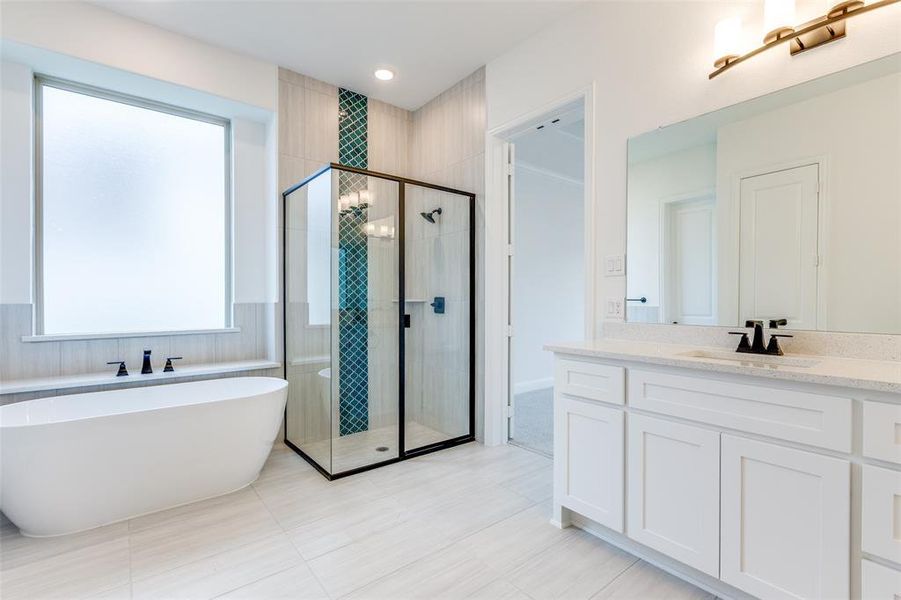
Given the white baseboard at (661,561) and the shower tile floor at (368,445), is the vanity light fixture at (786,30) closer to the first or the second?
the white baseboard at (661,561)

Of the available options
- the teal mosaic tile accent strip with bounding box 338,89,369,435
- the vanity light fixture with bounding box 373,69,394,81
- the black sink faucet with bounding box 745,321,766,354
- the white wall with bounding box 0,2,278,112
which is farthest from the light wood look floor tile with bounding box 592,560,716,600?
the white wall with bounding box 0,2,278,112

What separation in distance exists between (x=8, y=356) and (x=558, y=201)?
5.27 meters

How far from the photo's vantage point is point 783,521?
1.36 meters

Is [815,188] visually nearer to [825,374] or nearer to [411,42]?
[825,374]

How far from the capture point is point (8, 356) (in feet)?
8.12

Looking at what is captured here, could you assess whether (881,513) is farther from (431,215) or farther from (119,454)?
(119,454)

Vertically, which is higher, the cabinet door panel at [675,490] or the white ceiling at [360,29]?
the white ceiling at [360,29]

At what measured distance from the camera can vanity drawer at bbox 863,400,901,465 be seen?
45.8 inches

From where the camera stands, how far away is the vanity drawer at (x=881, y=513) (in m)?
1.17

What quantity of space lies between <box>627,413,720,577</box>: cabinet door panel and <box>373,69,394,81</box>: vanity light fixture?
3.03 metres

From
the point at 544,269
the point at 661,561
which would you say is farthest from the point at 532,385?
the point at 661,561

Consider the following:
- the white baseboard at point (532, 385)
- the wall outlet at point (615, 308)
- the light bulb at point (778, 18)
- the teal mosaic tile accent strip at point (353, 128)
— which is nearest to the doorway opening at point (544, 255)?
the white baseboard at point (532, 385)

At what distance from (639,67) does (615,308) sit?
1322 mm

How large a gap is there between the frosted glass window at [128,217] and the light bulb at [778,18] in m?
3.56
